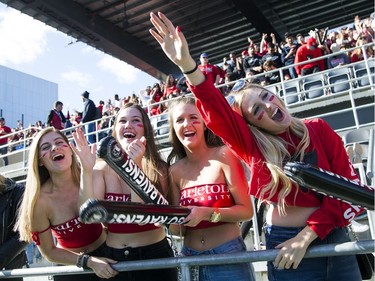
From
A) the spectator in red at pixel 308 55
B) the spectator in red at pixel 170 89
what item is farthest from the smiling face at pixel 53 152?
the spectator in red at pixel 170 89

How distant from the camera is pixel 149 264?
1978 millimetres

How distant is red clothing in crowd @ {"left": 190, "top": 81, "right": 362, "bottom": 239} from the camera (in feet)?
6.00

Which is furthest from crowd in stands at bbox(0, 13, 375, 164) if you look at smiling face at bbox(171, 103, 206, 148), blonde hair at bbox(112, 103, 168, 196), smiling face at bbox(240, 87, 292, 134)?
smiling face at bbox(240, 87, 292, 134)

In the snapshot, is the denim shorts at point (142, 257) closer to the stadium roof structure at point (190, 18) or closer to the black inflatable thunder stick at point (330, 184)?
the black inflatable thunder stick at point (330, 184)

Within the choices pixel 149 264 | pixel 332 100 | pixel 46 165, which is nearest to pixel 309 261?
pixel 149 264

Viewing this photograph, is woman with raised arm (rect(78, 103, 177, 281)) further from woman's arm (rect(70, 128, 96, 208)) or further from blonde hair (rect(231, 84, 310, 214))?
blonde hair (rect(231, 84, 310, 214))

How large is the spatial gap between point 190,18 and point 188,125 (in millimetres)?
15676

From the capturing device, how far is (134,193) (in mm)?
2229

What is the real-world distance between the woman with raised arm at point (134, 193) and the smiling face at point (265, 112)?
0.59 m

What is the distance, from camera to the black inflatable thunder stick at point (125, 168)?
1.83m

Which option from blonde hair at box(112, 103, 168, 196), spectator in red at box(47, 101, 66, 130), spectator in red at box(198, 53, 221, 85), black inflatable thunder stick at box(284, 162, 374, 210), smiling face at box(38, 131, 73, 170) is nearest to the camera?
black inflatable thunder stick at box(284, 162, 374, 210)

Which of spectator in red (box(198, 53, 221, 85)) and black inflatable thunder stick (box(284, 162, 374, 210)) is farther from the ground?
spectator in red (box(198, 53, 221, 85))

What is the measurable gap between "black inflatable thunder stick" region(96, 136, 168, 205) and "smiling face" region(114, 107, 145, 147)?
62 cm

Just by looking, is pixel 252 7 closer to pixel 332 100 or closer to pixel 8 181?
pixel 332 100
